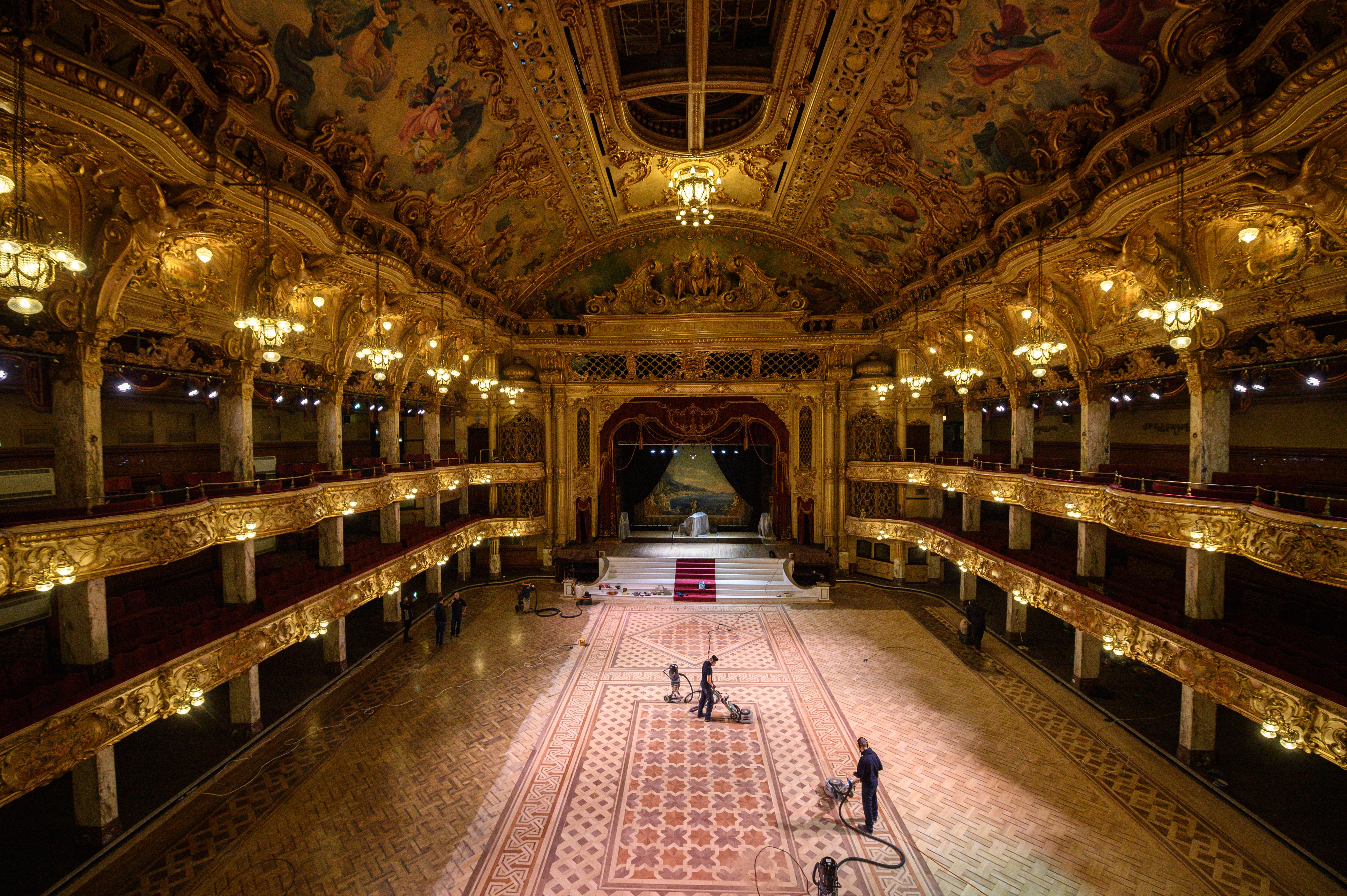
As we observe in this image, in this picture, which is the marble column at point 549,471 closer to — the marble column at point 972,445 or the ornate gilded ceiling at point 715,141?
the ornate gilded ceiling at point 715,141

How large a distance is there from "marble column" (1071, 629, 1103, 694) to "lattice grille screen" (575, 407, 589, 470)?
15296 mm

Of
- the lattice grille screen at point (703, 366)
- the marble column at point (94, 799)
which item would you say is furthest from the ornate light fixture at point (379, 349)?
the lattice grille screen at point (703, 366)

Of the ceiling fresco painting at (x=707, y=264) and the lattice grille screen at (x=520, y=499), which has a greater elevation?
the ceiling fresco painting at (x=707, y=264)

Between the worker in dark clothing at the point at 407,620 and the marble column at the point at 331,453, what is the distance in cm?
218

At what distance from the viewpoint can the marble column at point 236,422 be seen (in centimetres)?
981

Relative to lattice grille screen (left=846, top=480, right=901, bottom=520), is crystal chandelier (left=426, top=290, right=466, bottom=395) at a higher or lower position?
higher

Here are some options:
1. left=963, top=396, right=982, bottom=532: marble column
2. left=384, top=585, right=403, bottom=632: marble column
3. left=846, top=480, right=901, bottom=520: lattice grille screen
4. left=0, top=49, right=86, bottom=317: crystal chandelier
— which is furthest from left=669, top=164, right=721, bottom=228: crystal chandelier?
left=384, top=585, right=403, bottom=632: marble column

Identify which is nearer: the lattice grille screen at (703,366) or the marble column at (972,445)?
the marble column at (972,445)

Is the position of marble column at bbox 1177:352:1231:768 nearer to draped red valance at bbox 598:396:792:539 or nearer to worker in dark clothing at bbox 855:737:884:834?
worker in dark clothing at bbox 855:737:884:834

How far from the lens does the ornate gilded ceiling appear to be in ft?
20.2

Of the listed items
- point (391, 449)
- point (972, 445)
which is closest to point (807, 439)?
point (972, 445)

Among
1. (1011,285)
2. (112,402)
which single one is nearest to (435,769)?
(112,402)

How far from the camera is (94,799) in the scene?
23.0 ft

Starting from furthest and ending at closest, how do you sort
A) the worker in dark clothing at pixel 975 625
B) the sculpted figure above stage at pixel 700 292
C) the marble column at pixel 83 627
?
the sculpted figure above stage at pixel 700 292, the worker in dark clothing at pixel 975 625, the marble column at pixel 83 627
